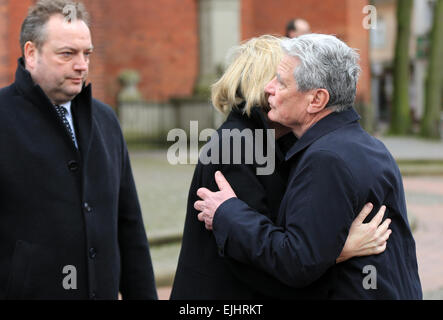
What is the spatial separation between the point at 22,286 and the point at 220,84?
3.58 feet

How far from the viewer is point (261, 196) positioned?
213 centimetres

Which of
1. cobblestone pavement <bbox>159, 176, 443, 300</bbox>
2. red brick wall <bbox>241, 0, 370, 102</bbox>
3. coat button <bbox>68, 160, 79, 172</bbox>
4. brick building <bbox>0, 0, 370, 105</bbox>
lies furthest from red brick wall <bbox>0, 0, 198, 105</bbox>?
coat button <bbox>68, 160, 79, 172</bbox>

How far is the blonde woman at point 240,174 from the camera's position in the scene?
2145 mm

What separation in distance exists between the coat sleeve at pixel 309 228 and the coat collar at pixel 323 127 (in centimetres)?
10

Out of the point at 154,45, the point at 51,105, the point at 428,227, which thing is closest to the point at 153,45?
the point at 154,45

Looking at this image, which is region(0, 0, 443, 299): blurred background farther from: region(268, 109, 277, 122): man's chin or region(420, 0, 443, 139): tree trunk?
region(268, 109, 277, 122): man's chin

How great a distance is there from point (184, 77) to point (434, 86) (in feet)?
29.4

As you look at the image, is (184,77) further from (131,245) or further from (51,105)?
(51,105)

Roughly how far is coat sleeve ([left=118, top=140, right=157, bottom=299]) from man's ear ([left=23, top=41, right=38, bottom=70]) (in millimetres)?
613

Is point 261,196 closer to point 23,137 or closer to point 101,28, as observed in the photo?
point 23,137

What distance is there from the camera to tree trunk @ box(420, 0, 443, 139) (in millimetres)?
20797

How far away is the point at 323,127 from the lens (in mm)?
2100

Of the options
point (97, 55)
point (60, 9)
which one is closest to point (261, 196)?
point (60, 9)

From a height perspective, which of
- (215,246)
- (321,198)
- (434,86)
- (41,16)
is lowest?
(434,86)
